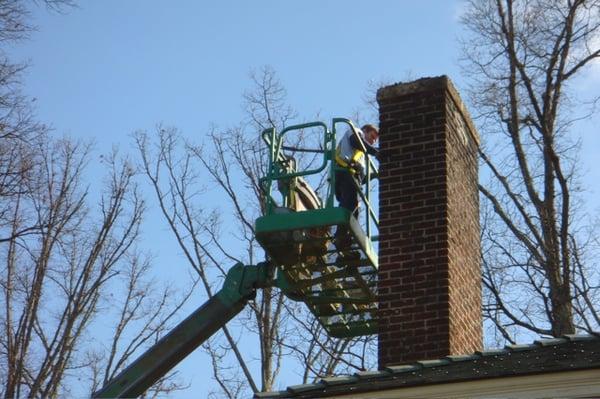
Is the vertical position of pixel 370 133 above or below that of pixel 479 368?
above

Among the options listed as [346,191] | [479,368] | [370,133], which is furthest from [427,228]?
[479,368]

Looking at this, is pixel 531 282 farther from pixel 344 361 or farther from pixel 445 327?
pixel 445 327

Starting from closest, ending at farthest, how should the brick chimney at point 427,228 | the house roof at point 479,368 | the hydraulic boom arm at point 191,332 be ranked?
the house roof at point 479,368 → the brick chimney at point 427,228 → the hydraulic boom arm at point 191,332

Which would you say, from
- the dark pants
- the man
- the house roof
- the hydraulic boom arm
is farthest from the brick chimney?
the hydraulic boom arm

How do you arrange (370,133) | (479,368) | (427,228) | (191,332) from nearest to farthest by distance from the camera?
(479,368) < (427,228) < (370,133) < (191,332)

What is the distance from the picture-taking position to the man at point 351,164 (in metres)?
12.4

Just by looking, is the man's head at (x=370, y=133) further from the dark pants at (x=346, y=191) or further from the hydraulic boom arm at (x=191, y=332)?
the hydraulic boom arm at (x=191, y=332)

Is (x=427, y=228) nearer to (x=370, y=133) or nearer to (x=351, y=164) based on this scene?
(x=351, y=164)

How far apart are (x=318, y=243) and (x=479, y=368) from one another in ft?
14.4

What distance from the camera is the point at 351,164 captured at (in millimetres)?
12547

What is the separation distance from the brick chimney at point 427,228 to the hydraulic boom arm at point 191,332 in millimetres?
2336

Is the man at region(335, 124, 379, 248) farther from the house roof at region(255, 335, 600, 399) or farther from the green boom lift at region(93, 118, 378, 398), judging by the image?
the house roof at region(255, 335, 600, 399)

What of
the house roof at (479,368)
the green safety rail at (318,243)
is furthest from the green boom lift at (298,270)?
the house roof at (479,368)

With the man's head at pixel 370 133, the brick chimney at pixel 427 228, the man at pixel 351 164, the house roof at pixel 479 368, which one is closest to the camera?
the house roof at pixel 479 368
